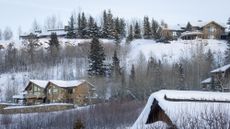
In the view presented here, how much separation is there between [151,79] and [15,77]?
2791cm

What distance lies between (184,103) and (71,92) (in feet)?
173

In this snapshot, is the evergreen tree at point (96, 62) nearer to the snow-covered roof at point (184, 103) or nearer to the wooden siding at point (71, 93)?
the wooden siding at point (71, 93)

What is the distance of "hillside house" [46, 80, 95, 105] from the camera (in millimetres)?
70938

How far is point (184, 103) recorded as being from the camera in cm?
1998

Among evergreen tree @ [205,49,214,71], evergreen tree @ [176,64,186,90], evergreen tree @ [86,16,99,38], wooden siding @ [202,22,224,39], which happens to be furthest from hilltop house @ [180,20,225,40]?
evergreen tree @ [176,64,186,90]

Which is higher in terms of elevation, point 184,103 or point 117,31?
point 117,31

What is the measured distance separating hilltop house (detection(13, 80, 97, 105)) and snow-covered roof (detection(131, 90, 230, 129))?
4807cm

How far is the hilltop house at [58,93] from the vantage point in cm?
7106

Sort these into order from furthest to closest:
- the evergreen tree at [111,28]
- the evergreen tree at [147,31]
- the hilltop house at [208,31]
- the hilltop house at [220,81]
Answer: the evergreen tree at [147,31]
the evergreen tree at [111,28]
the hilltop house at [208,31]
the hilltop house at [220,81]

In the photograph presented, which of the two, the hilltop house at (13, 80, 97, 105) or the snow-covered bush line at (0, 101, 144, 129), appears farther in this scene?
the hilltop house at (13, 80, 97, 105)

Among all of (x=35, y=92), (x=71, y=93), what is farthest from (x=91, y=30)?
(x=71, y=93)

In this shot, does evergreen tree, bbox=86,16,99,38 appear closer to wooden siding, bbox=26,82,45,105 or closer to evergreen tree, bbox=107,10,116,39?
evergreen tree, bbox=107,10,116,39

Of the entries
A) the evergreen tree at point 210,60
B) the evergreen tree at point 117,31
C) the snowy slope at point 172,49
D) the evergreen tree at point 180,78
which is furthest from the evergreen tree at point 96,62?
the evergreen tree at point 117,31

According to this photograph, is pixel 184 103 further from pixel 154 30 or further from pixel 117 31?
pixel 154 30
